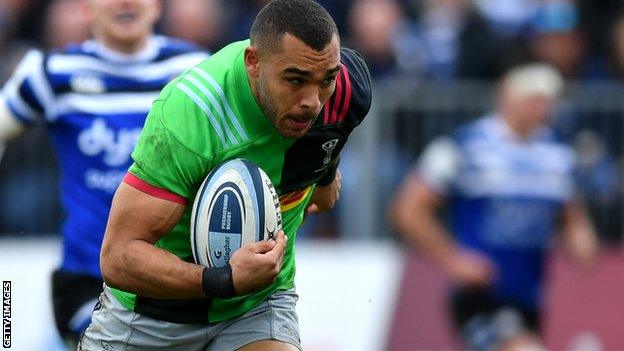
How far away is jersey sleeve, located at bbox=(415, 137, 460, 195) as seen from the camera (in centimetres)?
1085

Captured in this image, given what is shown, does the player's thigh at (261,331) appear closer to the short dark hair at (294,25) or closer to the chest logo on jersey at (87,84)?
the short dark hair at (294,25)

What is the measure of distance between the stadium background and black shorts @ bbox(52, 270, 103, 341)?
128 inches

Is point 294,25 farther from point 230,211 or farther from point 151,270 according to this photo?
point 151,270

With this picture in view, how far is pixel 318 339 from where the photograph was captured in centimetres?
1130

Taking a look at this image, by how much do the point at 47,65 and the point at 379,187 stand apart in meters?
4.34

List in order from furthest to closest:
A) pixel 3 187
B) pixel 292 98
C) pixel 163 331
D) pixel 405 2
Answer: pixel 405 2 < pixel 3 187 < pixel 163 331 < pixel 292 98

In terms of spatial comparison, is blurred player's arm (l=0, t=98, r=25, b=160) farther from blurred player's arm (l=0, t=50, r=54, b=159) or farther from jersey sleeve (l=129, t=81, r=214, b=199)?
jersey sleeve (l=129, t=81, r=214, b=199)

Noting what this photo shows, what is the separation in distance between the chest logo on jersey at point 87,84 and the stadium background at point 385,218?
346 centimetres

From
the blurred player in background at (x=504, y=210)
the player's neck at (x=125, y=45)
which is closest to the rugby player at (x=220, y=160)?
the player's neck at (x=125, y=45)

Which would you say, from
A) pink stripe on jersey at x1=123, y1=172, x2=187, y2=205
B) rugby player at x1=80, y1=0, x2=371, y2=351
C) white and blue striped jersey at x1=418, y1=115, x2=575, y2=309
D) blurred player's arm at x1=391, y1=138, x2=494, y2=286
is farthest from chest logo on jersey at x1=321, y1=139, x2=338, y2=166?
white and blue striped jersey at x1=418, y1=115, x2=575, y2=309

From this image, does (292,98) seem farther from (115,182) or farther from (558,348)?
(558,348)

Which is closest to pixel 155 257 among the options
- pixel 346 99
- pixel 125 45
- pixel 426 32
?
pixel 346 99

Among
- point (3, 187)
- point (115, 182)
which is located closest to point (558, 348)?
point (3, 187)

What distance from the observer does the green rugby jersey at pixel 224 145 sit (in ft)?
16.6
